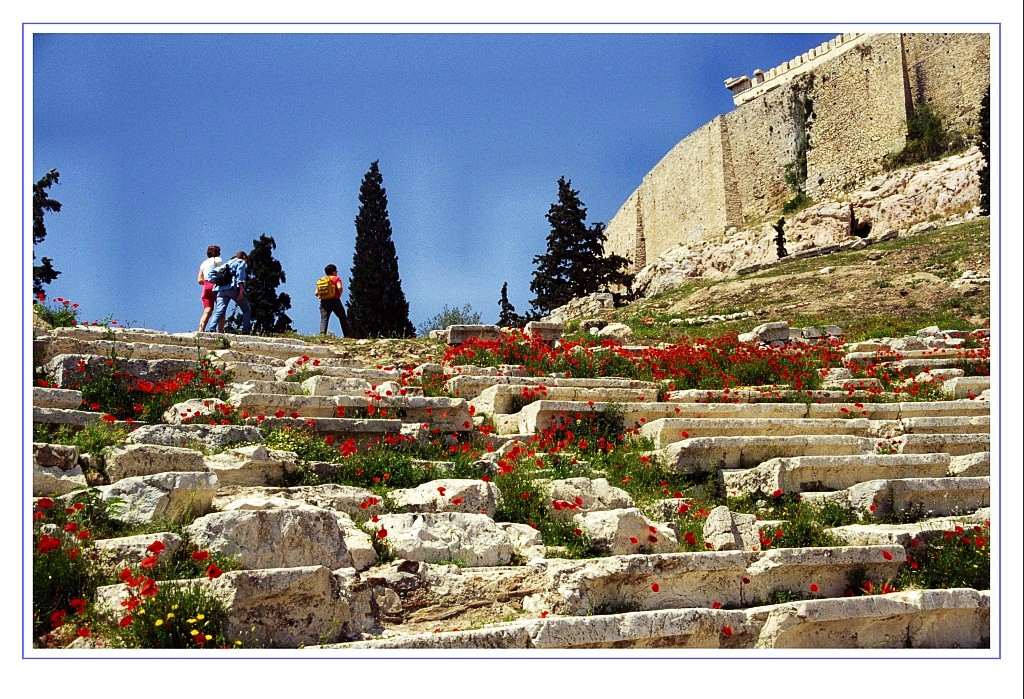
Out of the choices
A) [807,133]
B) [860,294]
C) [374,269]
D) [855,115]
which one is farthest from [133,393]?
[807,133]

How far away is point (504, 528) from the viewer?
592 cm

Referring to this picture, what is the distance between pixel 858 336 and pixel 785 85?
3142 centimetres

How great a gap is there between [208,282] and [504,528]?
6.87 metres

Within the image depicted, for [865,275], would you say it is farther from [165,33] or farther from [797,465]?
[165,33]

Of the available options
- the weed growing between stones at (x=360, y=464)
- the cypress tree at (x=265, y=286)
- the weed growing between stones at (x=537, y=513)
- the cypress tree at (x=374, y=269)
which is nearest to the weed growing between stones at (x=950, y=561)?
the weed growing between stones at (x=537, y=513)

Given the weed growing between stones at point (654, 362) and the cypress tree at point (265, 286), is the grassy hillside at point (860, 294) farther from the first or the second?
the cypress tree at point (265, 286)

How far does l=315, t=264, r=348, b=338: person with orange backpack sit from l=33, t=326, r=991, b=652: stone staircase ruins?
379cm

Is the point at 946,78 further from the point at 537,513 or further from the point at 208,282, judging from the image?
the point at 537,513

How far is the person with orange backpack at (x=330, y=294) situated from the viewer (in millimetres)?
12688

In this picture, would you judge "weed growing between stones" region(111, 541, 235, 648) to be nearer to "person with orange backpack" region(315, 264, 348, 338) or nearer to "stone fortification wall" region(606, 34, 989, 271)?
"person with orange backpack" region(315, 264, 348, 338)

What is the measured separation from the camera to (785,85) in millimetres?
43312

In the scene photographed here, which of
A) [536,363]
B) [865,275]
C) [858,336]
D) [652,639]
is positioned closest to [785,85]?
[865,275]

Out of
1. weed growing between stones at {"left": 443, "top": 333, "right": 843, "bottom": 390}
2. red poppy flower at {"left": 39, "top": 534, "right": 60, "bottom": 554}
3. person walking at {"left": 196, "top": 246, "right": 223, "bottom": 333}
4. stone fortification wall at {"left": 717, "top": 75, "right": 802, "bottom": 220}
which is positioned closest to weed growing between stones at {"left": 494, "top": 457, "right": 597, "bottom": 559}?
red poppy flower at {"left": 39, "top": 534, "right": 60, "bottom": 554}

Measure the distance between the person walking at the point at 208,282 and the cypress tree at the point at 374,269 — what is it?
868cm
